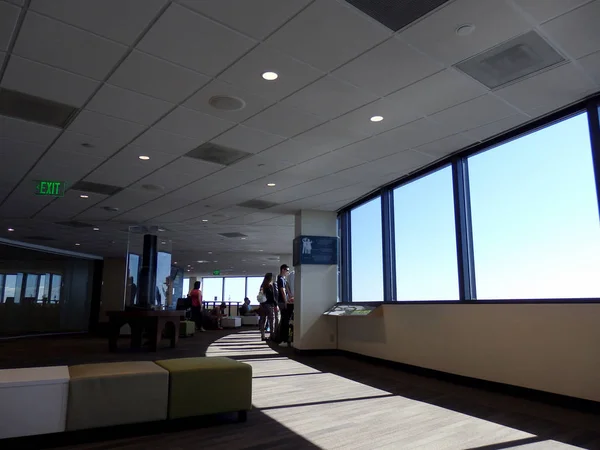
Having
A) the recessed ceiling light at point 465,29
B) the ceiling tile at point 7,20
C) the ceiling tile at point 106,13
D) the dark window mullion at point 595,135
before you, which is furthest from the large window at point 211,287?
the recessed ceiling light at point 465,29

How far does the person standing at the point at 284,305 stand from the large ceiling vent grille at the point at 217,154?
13.7 ft

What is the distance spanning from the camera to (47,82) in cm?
414

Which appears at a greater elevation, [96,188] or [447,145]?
[447,145]

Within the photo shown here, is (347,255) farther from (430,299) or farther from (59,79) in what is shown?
(59,79)

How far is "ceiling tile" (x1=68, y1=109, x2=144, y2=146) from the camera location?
487 cm

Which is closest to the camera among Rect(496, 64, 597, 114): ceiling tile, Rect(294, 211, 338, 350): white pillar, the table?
Rect(496, 64, 597, 114): ceiling tile

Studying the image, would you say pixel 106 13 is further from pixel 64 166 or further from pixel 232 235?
pixel 232 235

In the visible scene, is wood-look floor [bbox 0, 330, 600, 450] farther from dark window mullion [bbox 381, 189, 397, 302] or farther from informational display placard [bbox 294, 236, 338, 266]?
informational display placard [bbox 294, 236, 338, 266]

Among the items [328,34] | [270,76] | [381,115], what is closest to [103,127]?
[270,76]

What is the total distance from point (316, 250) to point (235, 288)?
21.4 m

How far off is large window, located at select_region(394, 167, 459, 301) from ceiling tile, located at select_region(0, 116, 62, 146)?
5.23 meters

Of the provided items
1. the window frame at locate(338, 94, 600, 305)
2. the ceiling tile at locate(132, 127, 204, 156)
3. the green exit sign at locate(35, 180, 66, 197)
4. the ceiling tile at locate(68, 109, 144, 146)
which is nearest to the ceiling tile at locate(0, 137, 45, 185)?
the green exit sign at locate(35, 180, 66, 197)

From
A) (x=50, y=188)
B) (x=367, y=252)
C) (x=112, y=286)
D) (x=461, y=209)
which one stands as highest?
(x=50, y=188)

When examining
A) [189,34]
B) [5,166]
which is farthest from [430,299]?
[5,166]
